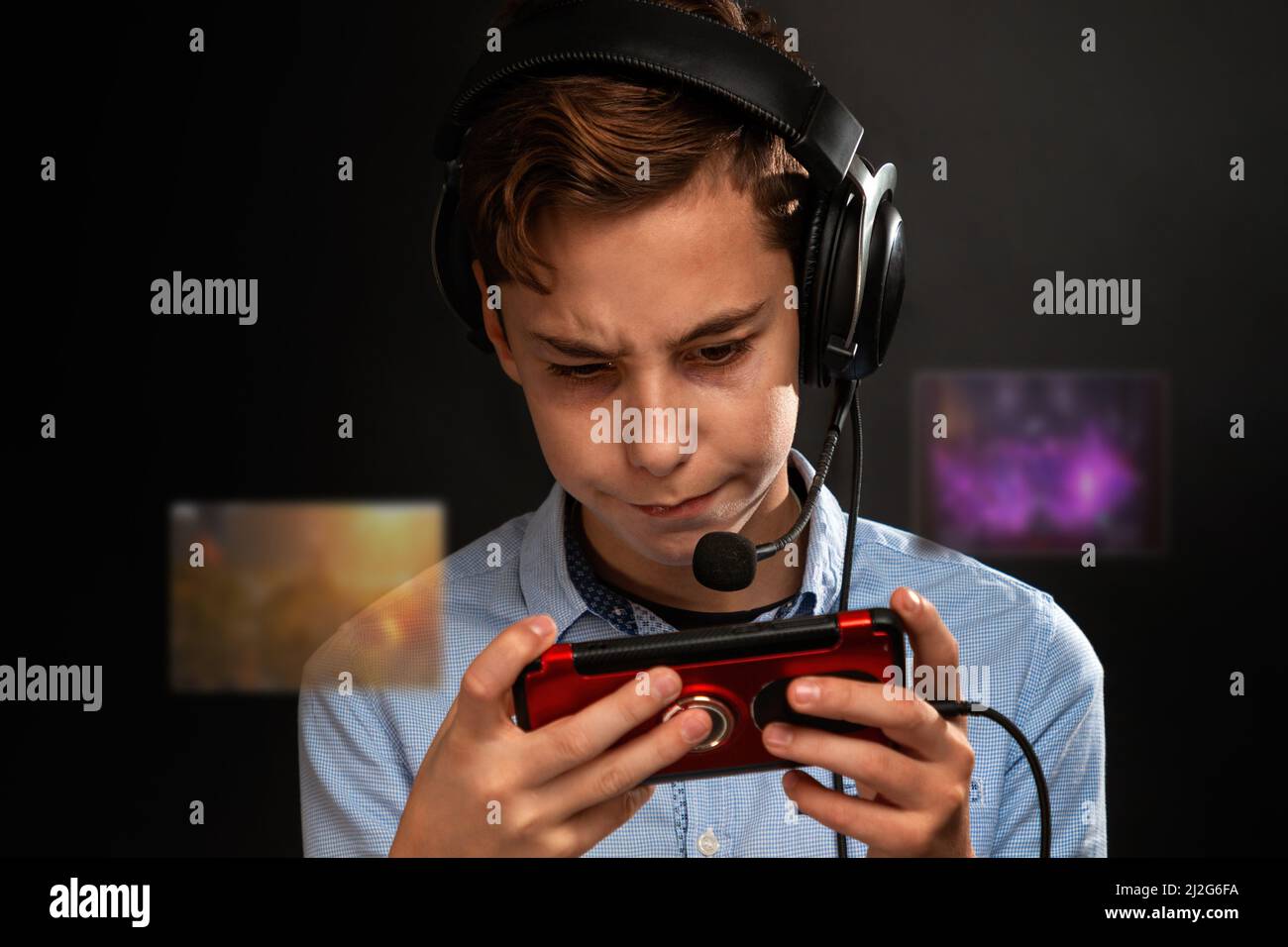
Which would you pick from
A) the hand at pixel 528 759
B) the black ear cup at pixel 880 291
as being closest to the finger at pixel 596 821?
the hand at pixel 528 759

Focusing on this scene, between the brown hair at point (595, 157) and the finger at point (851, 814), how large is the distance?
1.85 feet

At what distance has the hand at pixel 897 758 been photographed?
1.09 metres

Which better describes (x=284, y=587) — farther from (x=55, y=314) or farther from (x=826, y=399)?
(x=826, y=399)

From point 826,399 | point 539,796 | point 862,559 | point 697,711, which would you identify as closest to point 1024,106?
point 826,399

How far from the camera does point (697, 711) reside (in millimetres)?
1116

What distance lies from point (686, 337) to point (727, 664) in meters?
0.35

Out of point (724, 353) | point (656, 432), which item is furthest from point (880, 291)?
point (656, 432)

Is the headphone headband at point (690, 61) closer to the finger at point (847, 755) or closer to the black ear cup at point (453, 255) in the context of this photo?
the black ear cup at point (453, 255)

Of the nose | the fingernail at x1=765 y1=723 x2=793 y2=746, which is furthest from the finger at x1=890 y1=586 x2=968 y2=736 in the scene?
the nose

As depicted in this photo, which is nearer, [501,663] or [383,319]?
[501,663]

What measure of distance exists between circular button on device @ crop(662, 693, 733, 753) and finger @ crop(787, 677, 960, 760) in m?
0.06

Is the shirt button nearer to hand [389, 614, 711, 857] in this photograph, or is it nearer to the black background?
hand [389, 614, 711, 857]

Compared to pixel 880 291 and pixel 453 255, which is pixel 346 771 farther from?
pixel 880 291

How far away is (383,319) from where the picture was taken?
1.76 m
